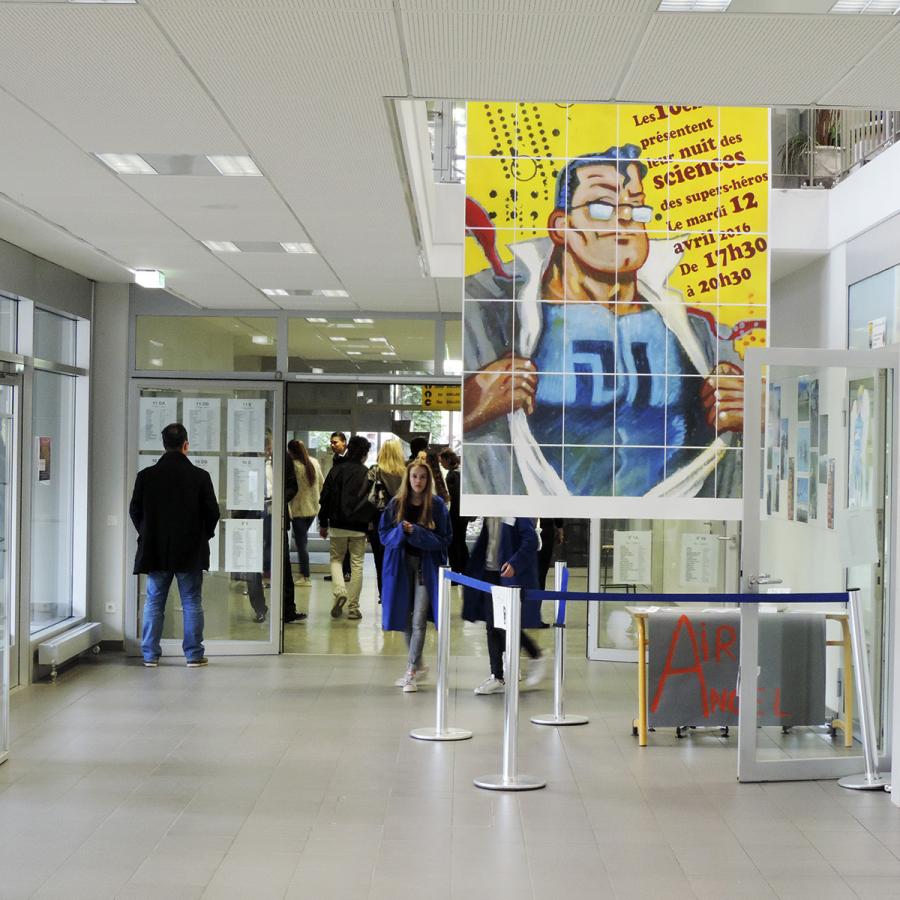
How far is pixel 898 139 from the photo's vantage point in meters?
7.78

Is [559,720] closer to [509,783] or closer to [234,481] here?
[509,783]

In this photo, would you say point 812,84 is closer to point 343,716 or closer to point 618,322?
point 618,322

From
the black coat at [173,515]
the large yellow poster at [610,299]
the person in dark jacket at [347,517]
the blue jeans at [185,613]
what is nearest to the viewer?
the large yellow poster at [610,299]

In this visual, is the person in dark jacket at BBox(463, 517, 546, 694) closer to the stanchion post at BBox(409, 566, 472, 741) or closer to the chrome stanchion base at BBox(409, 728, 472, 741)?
the stanchion post at BBox(409, 566, 472, 741)

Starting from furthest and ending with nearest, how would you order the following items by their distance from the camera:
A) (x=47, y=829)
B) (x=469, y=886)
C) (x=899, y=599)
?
(x=899, y=599), (x=47, y=829), (x=469, y=886)

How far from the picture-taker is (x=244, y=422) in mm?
10414

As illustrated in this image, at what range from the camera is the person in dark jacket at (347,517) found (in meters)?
12.0

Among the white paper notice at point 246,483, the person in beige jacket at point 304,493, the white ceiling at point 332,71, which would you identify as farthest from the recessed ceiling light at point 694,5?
the person in beige jacket at point 304,493

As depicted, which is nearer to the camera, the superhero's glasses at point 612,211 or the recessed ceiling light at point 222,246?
the superhero's glasses at point 612,211

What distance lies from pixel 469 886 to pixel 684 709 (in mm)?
2869

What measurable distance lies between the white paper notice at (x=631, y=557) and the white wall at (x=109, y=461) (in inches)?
154

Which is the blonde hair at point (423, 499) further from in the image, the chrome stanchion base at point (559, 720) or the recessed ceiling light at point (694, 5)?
the recessed ceiling light at point (694, 5)

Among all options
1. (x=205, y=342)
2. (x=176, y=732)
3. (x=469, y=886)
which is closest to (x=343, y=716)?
(x=176, y=732)

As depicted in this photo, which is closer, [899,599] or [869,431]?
[899,599]
